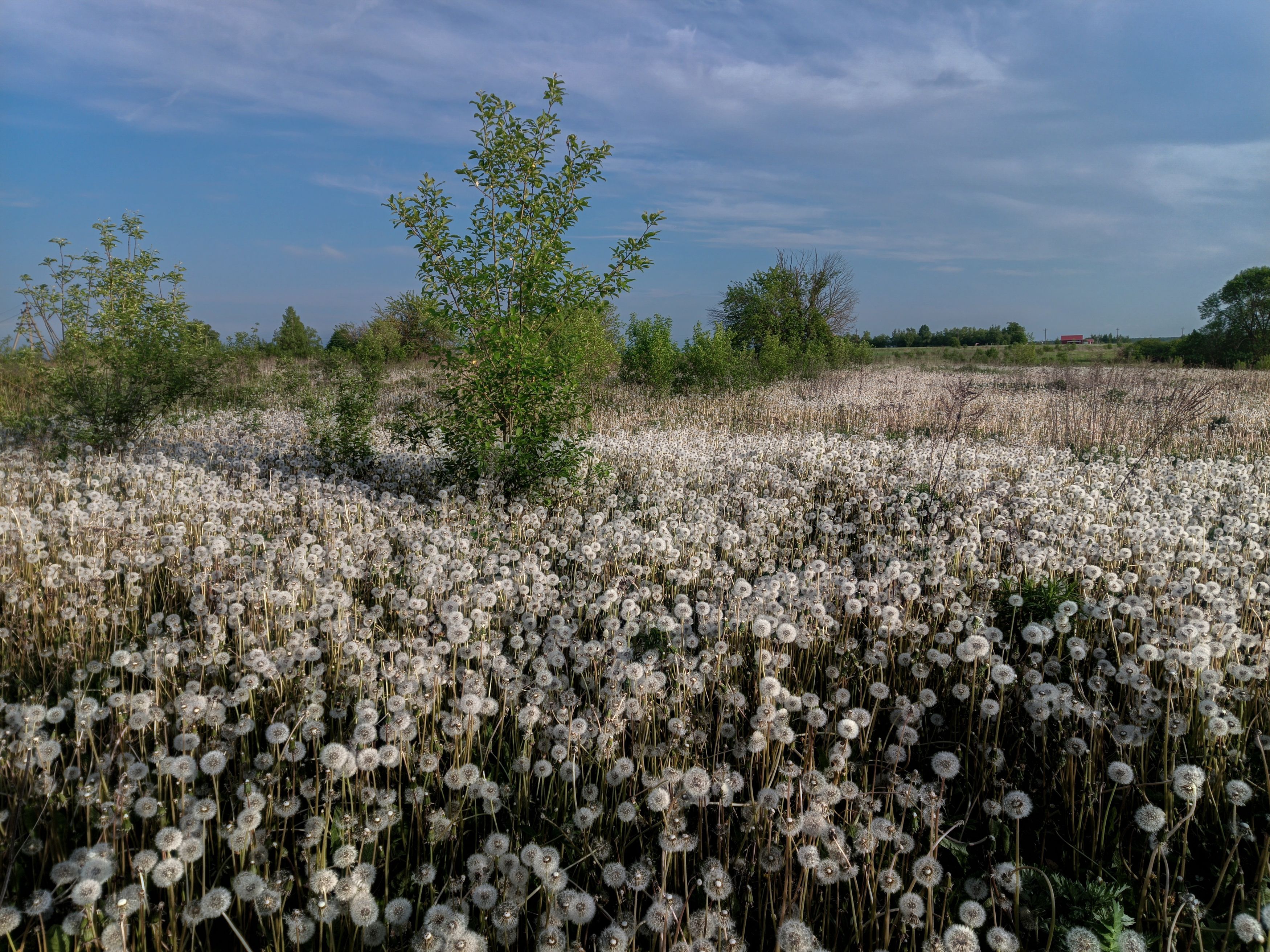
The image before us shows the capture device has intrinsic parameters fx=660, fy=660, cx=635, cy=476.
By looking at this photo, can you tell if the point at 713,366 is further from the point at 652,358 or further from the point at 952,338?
the point at 952,338

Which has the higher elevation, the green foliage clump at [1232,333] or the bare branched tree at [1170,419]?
the green foliage clump at [1232,333]

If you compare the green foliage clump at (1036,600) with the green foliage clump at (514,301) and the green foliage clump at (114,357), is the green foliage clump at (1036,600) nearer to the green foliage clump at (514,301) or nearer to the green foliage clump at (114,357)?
the green foliage clump at (514,301)

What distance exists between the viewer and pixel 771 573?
6016 mm

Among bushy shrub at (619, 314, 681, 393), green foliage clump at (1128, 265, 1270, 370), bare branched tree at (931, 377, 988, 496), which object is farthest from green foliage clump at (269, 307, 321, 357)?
green foliage clump at (1128, 265, 1270, 370)

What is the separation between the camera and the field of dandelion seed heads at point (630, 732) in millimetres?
2377

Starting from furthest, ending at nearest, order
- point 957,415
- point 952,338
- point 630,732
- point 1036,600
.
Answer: point 952,338
point 957,415
point 1036,600
point 630,732

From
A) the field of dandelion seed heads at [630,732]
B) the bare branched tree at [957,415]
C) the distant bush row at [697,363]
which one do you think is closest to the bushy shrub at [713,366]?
the distant bush row at [697,363]

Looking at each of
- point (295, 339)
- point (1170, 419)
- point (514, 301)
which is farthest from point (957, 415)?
point (295, 339)

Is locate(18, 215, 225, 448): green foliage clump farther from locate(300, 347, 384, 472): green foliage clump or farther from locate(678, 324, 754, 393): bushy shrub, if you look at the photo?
locate(678, 324, 754, 393): bushy shrub

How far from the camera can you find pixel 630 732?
379 cm

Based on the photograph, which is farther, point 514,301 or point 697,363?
point 697,363

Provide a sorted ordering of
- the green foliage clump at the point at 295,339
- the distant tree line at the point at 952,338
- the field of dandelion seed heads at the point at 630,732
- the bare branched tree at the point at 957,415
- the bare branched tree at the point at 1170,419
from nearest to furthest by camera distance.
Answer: the field of dandelion seed heads at the point at 630,732
the bare branched tree at the point at 957,415
the bare branched tree at the point at 1170,419
the green foliage clump at the point at 295,339
the distant tree line at the point at 952,338

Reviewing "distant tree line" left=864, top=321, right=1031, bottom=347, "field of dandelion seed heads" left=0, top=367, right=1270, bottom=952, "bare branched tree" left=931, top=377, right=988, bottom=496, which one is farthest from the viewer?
"distant tree line" left=864, top=321, right=1031, bottom=347

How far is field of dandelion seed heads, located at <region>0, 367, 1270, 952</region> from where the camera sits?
2377 mm
